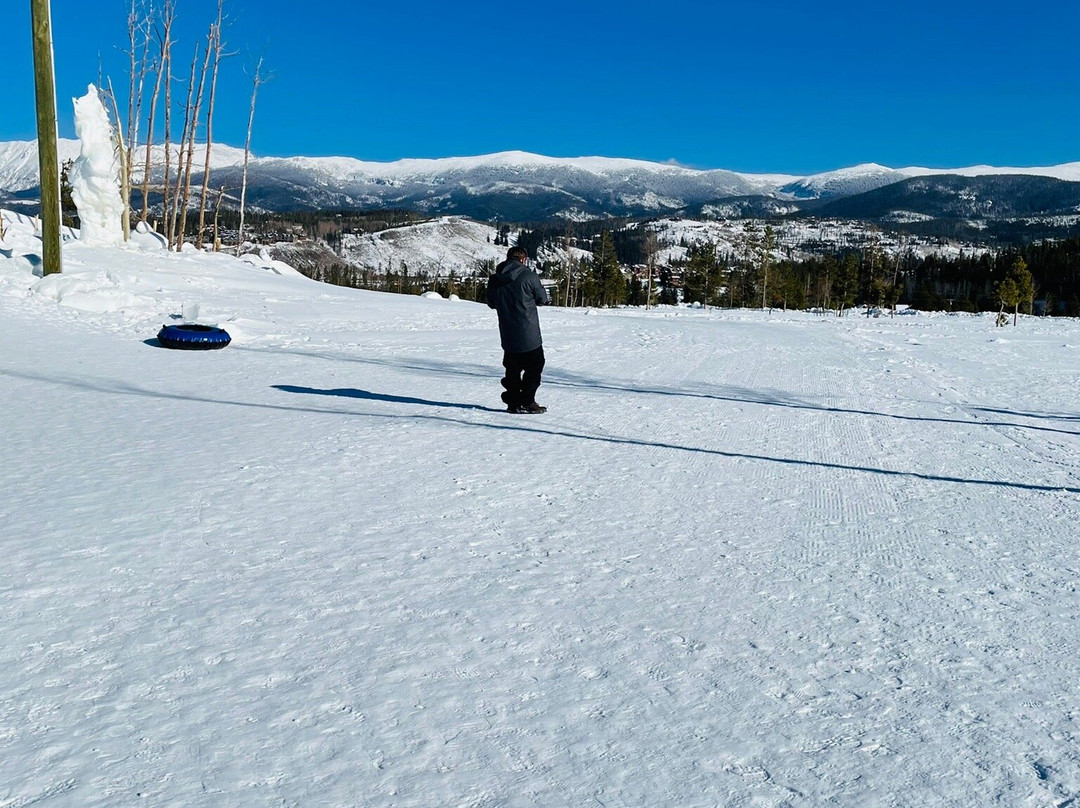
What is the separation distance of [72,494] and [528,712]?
3.90 meters

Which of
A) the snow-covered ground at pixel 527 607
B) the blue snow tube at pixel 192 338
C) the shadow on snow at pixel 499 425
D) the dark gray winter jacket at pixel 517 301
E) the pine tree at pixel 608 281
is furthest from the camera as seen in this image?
the pine tree at pixel 608 281

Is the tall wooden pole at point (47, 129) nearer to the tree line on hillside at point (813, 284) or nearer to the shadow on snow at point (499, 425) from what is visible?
the shadow on snow at point (499, 425)

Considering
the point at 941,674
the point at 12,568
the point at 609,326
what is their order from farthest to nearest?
the point at 609,326
the point at 12,568
the point at 941,674

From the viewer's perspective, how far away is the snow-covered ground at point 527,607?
2.37 m

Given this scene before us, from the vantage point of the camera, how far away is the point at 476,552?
4.21m

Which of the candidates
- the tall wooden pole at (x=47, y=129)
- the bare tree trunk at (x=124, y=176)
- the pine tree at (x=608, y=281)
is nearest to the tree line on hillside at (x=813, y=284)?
the pine tree at (x=608, y=281)

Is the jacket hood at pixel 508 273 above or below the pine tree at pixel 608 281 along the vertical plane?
below

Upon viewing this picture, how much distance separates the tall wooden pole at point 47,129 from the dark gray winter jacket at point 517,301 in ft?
44.1

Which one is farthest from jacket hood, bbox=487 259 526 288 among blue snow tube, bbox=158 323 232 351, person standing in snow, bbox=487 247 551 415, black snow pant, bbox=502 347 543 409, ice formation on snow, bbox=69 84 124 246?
ice formation on snow, bbox=69 84 124 246

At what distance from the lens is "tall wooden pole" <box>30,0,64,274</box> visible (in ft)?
52.3

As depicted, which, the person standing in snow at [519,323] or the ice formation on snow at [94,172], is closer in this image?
the person standing in snow at [519,323]

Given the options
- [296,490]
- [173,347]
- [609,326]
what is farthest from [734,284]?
[296,490]

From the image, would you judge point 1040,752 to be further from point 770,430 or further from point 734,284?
point 734,284

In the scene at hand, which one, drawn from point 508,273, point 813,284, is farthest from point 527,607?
point 813,284
